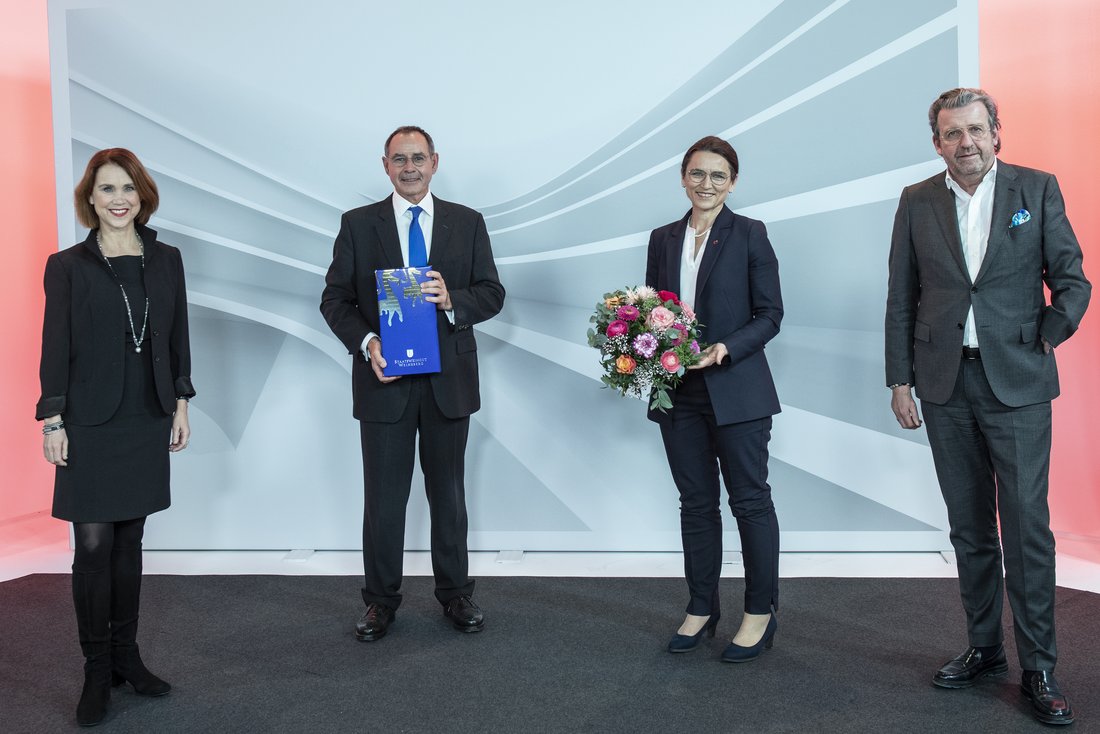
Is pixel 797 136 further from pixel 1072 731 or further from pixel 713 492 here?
pixel 1072 731

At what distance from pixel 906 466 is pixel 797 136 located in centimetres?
165

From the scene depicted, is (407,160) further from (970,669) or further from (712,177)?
(970,669)

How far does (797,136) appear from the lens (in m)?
4.28

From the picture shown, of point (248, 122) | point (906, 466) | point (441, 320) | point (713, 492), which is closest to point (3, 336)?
point (248, 122)

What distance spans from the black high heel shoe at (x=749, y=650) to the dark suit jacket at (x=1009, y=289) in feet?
3.26

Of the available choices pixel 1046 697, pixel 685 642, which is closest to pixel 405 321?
pixel 685 642

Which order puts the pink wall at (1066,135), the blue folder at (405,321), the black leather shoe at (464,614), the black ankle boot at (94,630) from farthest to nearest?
the pink wall at (1066,135), the black leather shoe at (464,614), the blue folder at (405,321), the black ankle boot at (94,630)

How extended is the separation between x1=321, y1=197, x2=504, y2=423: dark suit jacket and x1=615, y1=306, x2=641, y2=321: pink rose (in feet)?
2.47

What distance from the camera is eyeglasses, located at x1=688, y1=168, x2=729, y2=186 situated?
3113mm

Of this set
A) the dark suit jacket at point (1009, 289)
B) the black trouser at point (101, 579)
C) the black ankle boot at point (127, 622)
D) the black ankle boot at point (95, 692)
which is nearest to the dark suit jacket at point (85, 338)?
the black trouser at point (101, 579)

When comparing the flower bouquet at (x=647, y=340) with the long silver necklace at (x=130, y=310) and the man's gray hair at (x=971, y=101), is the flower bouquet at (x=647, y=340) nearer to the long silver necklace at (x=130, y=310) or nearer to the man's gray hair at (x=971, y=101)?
the man's gray hair at (x=971, y=101)

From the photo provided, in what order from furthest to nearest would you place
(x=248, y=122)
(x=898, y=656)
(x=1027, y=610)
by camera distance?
(x=248, y=122) → (x=898, y=656) → (x=1027, y=610)

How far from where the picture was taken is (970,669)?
287 centimetres

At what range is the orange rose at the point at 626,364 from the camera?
298cm
